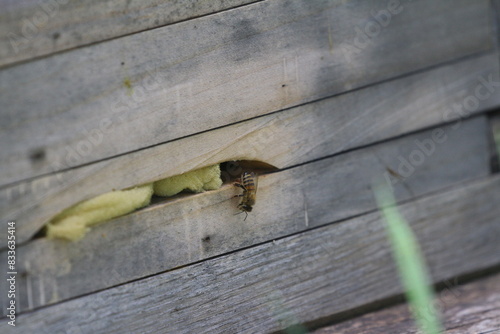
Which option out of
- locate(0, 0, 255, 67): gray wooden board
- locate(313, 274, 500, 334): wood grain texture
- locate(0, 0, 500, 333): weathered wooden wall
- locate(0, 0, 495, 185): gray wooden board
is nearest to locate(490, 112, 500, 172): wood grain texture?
locate(0, 0, 500, 333): weathered wooden wall

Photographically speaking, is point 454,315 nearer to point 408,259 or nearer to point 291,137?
point 408,259

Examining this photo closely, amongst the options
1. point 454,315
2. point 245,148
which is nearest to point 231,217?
point 245,148

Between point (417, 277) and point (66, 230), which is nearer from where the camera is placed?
point (66, 230)

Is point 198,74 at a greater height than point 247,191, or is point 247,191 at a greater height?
point 198,74

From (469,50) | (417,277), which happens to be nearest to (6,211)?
(417,277)

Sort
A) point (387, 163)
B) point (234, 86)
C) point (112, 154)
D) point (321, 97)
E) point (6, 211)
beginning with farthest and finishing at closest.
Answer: point (387, 163), point (321, 97), point (234, 86), point (112, 154), point (6, 211)

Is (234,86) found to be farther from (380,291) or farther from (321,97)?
(380,291)

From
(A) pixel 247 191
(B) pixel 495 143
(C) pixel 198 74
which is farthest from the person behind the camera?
(B) pixel 495 143
